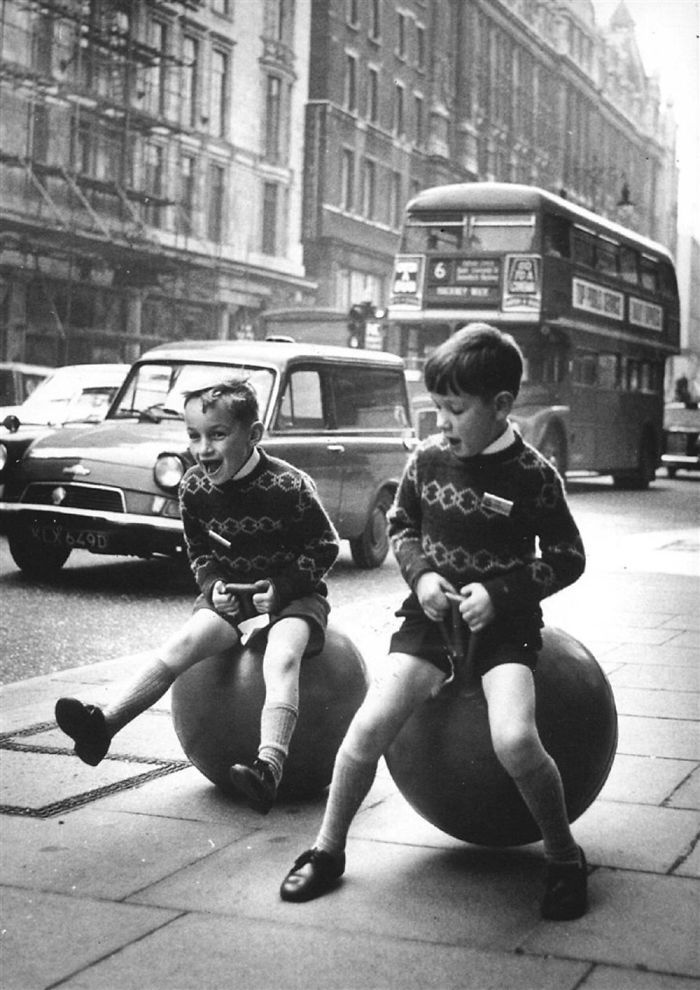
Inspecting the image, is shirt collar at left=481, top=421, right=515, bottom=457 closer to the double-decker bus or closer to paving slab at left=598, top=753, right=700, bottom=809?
paving slab at left=598, top=753, right=700, bottom=809

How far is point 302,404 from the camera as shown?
1195cm

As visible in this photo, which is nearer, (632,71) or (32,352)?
(32,352)

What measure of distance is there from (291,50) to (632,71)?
7.89m

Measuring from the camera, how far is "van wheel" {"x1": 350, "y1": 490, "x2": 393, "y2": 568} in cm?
1275

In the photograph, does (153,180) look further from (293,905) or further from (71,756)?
(293,905)

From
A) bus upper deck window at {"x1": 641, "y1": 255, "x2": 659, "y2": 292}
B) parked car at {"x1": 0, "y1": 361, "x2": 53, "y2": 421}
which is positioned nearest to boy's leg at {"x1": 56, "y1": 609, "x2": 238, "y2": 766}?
parked car at {"x1": 0, "y1": 361, "x2": 53, "y2": 421}

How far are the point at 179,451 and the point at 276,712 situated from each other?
6.40m

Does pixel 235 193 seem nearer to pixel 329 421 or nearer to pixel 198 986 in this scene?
pixel 329 421

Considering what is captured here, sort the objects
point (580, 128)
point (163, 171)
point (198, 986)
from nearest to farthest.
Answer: point (198, 986) < point (163, 171) < point (580, 128)

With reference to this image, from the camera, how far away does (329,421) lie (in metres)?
12.3

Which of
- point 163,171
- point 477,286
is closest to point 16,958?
point 477,286

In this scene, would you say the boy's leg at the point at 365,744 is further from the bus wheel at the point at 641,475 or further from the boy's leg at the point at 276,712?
the bus wheel at the point at 641,475

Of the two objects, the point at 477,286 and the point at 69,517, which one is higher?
the point at 477,286

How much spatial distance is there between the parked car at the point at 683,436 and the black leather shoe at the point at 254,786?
2913 centimetres
